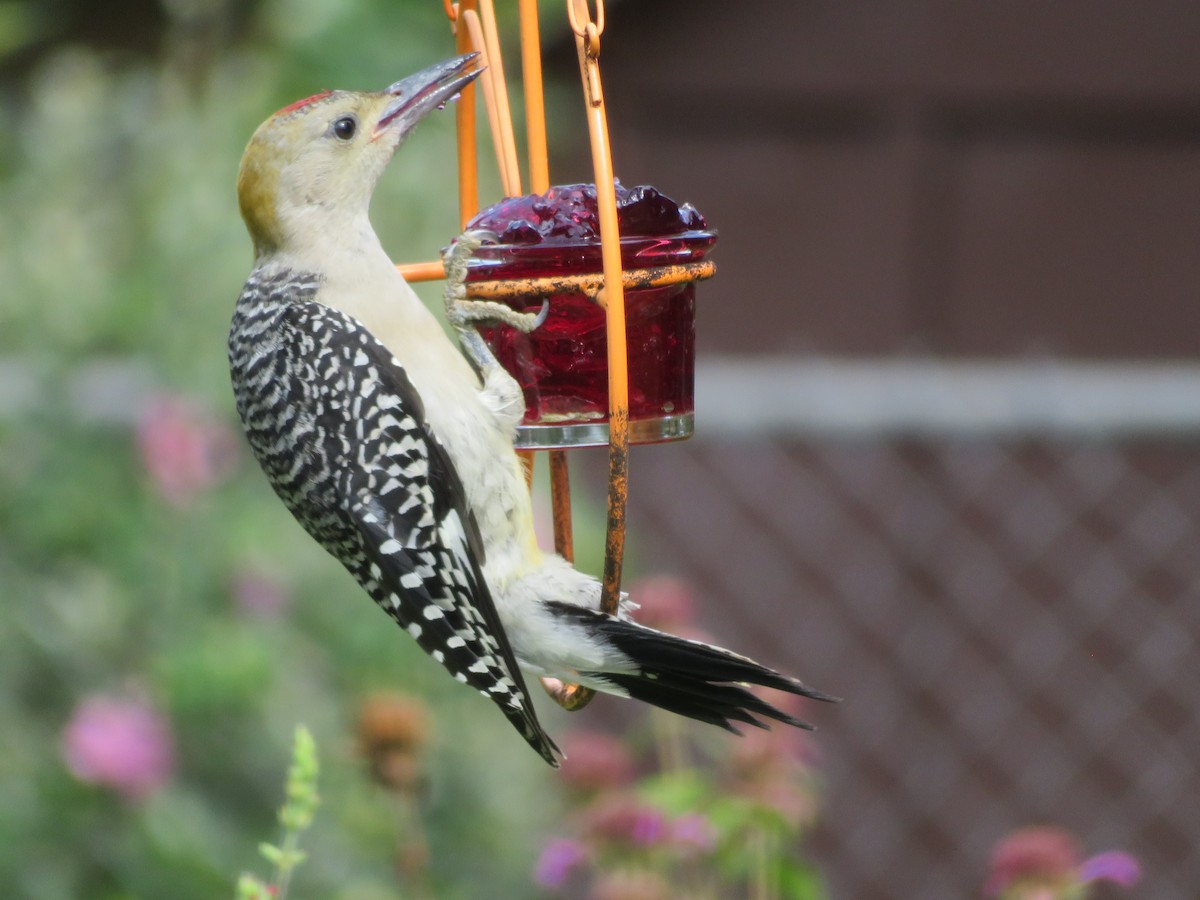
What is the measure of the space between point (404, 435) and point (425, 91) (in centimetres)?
55

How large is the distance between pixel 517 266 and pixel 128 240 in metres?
2.22

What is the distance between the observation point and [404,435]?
249 cm

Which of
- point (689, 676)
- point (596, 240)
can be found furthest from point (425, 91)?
point (689, 676)

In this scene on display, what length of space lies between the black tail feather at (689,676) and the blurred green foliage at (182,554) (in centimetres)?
114

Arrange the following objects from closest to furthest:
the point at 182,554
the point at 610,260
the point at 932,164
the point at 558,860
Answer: the point at 610,260, the point at 558,860, the point at 182,554, the point at 932,164

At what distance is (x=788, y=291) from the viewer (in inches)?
217

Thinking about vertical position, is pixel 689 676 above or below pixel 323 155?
below

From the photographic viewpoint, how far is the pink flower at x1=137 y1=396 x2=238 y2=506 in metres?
3.62

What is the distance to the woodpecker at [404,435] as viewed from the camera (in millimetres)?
2471

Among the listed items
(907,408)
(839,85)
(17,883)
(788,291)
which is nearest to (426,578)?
(17,883)

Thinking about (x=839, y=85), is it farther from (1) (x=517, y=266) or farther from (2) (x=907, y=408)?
(1) (x=517, y=266)

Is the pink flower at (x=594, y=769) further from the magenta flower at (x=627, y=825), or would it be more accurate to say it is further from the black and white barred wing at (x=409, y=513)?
the black and white barred wing at (x=409, y=513)

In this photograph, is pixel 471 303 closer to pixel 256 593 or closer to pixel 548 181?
pixel 548 181

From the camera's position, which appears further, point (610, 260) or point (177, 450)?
point (177, 450)
